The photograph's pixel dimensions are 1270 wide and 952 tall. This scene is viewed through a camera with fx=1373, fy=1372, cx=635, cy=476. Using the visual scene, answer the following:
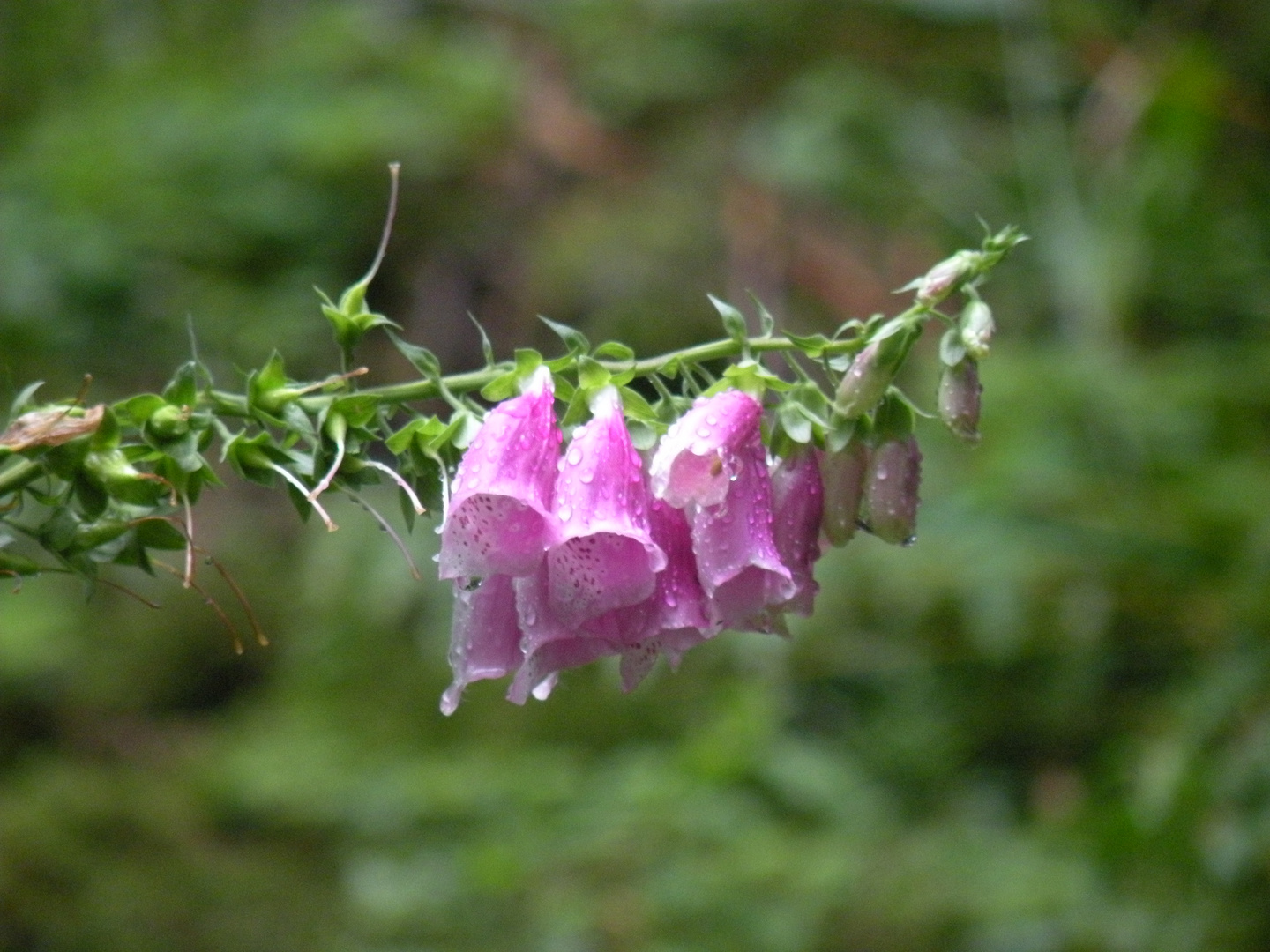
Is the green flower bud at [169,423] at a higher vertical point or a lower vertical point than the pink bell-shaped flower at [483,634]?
higher

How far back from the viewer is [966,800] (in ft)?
8.91

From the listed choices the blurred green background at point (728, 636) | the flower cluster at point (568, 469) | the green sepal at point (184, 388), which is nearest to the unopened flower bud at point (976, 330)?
the flower cluster at point (568, 469)

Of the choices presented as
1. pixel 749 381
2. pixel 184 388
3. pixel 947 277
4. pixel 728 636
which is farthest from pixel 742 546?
pixel 728 636

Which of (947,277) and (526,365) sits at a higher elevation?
(947,277)

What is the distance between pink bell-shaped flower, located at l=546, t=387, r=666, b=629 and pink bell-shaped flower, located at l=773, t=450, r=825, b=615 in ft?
Result: 0.33

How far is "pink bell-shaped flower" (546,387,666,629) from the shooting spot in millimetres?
867

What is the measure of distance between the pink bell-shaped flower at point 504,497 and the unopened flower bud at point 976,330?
0.27 meters

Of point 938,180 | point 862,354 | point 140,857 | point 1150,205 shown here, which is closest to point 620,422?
point 862,354

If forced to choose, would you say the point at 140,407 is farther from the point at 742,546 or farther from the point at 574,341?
the point at 742,546

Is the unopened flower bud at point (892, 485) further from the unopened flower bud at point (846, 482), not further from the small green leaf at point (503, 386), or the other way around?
the small green leaf at point (503, 386)

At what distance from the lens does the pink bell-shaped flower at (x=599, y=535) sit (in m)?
0.87

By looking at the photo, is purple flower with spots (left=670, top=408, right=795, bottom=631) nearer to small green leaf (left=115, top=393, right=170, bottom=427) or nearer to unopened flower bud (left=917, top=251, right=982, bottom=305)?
unopened flower bud (left=917, top=251, right=982, bottom=305)

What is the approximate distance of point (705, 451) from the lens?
876 mm

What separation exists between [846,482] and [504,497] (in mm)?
241
